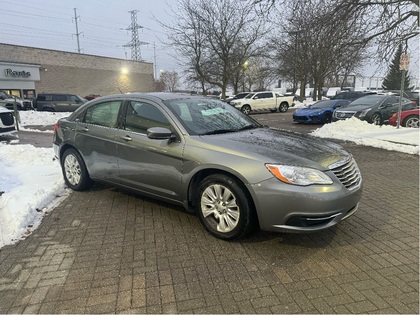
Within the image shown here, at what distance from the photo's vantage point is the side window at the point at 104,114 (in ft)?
15.7

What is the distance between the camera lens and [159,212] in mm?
4492

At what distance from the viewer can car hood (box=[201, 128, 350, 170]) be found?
3.33 m

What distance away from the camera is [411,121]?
12766mm

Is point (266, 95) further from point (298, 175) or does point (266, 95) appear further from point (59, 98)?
point (298, 175)

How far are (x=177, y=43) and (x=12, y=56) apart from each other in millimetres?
22098

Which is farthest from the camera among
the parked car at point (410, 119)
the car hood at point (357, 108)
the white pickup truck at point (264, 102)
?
the white pickup truck at point (264, 102)

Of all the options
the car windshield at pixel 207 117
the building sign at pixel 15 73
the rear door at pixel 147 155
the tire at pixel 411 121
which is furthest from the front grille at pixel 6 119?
the building sign at pixel 15 73

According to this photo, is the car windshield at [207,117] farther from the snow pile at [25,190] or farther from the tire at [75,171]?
the snow pile at [25,190]

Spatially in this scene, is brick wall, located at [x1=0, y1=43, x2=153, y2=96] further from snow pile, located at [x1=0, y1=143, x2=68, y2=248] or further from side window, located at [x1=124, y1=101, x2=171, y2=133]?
side window, located at [x1=124, y1=101, x2=171, y2=133]

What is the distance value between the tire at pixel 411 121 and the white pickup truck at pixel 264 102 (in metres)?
12.8

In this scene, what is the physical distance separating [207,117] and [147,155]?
933 millimetres

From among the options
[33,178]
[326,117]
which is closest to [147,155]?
[33,178]

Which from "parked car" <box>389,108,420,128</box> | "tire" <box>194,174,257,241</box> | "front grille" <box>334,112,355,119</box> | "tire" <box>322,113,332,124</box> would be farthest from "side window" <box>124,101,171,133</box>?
"tire" <box>322,113,332,124</box>

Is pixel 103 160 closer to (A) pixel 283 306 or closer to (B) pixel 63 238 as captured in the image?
(B) pixel 63 238
